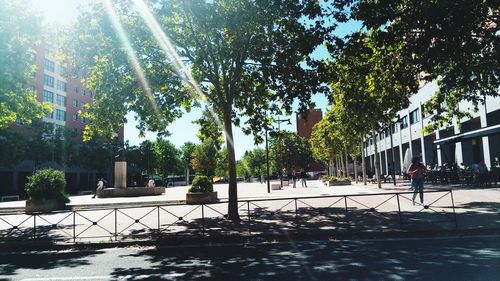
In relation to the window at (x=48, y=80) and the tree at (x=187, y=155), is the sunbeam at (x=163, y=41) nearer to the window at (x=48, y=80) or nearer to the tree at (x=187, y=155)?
the window at (x=48, y=80)

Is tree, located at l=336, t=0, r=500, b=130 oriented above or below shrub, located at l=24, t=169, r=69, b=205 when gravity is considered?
above

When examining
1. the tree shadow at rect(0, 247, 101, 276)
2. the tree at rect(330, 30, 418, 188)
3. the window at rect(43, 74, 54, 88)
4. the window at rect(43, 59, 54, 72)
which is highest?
the window at rect(43, 59, 54, 72)

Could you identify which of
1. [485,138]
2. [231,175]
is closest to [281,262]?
[231,175]

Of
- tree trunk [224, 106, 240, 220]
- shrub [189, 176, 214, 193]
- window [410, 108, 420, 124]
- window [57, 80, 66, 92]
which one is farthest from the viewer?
window [57, 80, 66, 92]

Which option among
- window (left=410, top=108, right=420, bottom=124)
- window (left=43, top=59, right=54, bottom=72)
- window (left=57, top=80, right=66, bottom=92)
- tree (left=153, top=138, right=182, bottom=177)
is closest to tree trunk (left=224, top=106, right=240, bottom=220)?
window (left=410, top=108, right=420, bottom=124)

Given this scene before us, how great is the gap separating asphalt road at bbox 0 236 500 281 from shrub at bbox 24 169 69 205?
37.4ft

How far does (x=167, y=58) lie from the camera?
15109 mm

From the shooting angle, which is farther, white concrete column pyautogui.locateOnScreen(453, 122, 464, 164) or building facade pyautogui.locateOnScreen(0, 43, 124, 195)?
building facade pyautogui.locateOnScreen(0, 43, 124, 195)

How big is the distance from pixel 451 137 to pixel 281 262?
22508 mm

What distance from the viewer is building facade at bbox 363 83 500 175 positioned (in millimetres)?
27281

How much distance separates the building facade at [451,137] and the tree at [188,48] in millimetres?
11029

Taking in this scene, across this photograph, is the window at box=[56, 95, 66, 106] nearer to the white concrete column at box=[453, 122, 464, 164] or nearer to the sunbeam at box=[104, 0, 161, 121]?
the white concrete column at box=[453, 122, 464, 164]

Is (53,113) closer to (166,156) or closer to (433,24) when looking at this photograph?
(166,156)

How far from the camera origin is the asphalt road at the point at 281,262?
6.62 meters
